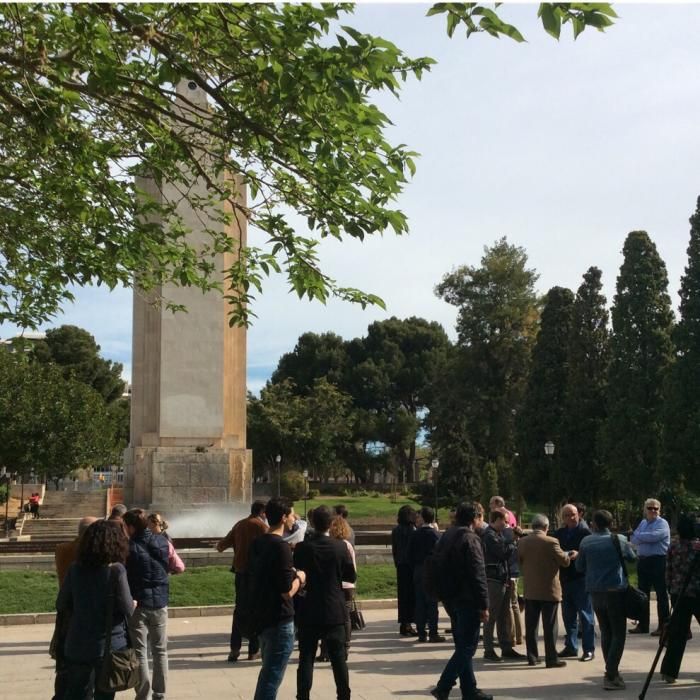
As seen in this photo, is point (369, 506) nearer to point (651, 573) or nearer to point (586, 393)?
point (586, 393)

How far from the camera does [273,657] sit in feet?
21.7

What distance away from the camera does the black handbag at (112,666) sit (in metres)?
5.71

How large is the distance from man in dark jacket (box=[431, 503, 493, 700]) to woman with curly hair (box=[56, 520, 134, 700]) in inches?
120

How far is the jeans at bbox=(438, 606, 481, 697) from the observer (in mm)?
7727

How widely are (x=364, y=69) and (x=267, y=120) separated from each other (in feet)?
5.11

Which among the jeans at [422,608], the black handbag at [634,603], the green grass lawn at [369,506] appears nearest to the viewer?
the black handbag at [634,603]

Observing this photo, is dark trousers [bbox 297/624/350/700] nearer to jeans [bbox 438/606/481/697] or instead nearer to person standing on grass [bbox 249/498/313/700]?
person standing on grass [bbox 249/498/313/700]

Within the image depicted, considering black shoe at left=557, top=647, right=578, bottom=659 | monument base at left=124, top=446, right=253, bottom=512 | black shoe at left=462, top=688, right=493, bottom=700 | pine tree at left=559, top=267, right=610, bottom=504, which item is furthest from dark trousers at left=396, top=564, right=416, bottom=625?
pine tree at left=559, top=267, right=610, bottom=504

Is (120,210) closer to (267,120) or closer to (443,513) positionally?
(267,120)

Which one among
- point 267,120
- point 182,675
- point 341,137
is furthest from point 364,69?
point 182,675

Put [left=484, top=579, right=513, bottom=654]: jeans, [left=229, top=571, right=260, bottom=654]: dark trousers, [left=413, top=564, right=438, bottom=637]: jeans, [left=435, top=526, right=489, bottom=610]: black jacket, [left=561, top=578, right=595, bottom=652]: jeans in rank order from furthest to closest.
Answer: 1. [left=413, top=564, right=438, bottom=637]: jeans
2. [left=484, top=579, right=513, bottom=654]: jeans
3. [left=561, top=578, right=595, bottom=652]: jeans
4. [left=229, top=571, right=260, bottom=654]: dark trousers
5. [left=435, top=526, right=489, bottom=610]: black jacket

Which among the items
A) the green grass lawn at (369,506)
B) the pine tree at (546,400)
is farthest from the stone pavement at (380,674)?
the pine tree at (546,400)

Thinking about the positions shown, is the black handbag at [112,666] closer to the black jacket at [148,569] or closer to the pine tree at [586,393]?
the black jacket at [148,569]

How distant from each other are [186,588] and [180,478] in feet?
19.7
